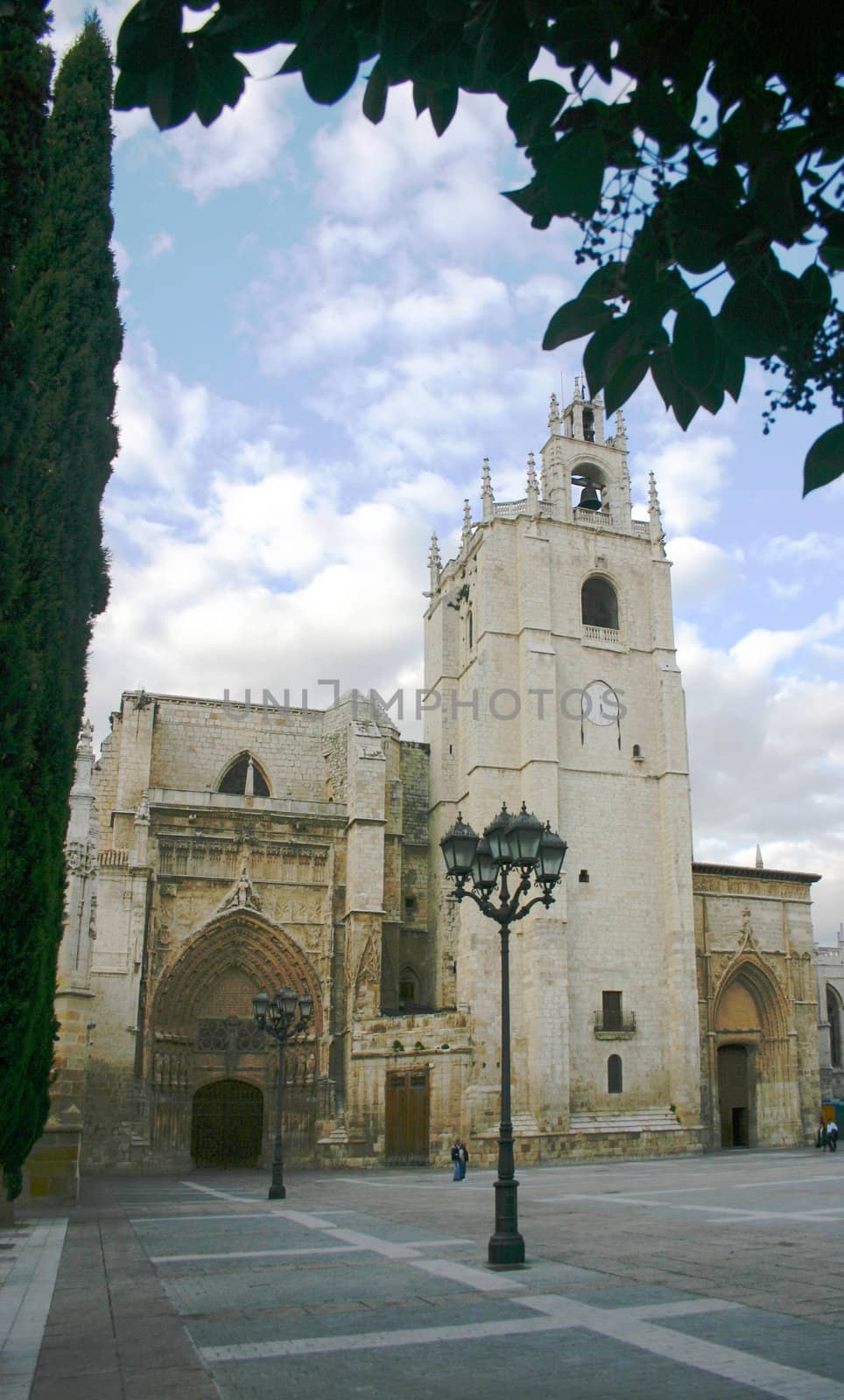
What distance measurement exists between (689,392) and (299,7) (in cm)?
118

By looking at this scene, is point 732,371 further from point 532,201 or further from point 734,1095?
point 734,1095

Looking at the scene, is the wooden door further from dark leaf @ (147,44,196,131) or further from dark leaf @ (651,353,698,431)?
dark leaf @ (147,44,196,131)

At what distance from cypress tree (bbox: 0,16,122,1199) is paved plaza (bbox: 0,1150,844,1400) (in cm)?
222

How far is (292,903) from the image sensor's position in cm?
2747

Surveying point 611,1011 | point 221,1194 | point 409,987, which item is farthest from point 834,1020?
point 221,1194

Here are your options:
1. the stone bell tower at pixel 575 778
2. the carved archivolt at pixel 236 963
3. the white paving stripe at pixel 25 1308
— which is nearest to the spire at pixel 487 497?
the stone bell tower at pixel 575 778

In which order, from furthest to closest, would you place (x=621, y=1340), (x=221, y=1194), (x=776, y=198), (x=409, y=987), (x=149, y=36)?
(x=409, y=987)
(x=221, y=1194)
(x=621, y=1340)
(x=149, y=36)
(x=776, y=198)

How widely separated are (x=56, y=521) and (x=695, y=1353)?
8624mm

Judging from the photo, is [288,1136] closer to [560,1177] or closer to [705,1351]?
[560,1177]

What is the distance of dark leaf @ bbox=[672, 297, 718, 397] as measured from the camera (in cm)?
224

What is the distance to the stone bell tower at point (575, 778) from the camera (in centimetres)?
2644

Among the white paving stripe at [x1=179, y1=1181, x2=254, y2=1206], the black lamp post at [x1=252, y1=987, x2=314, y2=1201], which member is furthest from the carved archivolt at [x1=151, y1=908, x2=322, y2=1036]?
the black lamp post at [x1=252, y1=987, x2=314, y2=1201]

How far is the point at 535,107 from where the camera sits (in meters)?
2.43

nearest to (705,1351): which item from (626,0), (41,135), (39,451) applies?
(626,0)
